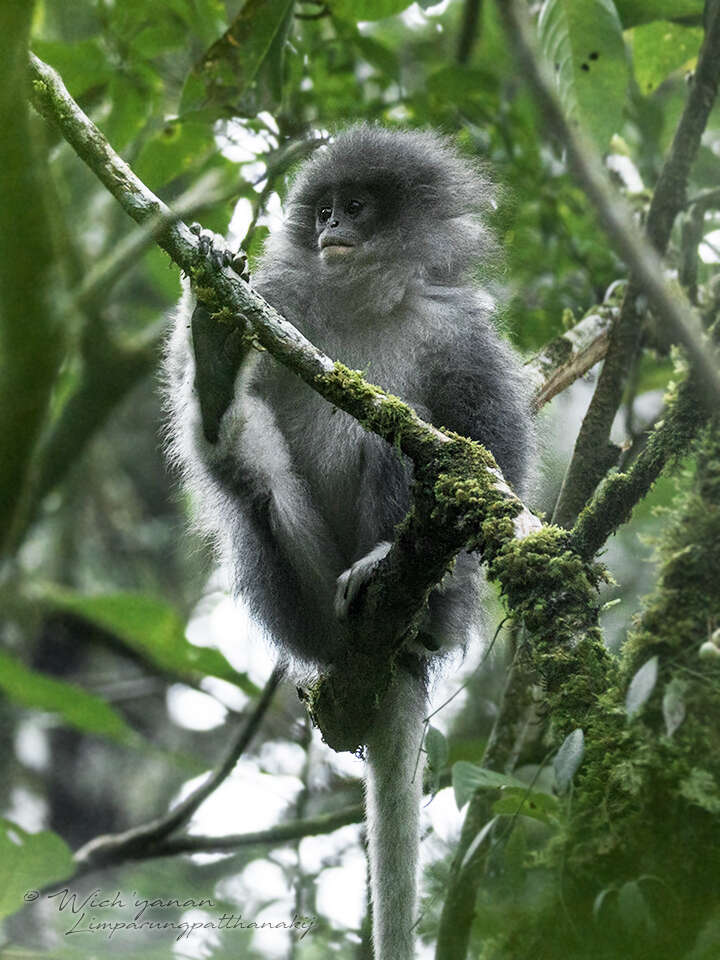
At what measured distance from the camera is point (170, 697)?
928 cm

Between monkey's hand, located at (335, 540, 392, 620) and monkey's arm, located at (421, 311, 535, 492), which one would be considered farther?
monkey's arm, located at (421, 311, 535, 492)

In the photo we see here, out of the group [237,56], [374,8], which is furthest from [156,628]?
[374,8]

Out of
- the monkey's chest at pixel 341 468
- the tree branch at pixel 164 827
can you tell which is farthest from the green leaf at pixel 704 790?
the tree branch at pixel 164 827

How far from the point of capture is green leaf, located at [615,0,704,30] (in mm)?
3932

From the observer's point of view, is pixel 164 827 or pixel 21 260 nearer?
pixel 21 260

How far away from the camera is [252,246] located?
4.68 meters

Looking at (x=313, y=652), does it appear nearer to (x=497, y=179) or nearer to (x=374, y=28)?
(x=497, y=179)

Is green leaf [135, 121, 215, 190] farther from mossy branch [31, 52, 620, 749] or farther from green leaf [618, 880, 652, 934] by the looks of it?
green leaf [618, 880, 652, 934]

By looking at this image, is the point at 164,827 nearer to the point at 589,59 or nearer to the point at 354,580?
the point at 354,580

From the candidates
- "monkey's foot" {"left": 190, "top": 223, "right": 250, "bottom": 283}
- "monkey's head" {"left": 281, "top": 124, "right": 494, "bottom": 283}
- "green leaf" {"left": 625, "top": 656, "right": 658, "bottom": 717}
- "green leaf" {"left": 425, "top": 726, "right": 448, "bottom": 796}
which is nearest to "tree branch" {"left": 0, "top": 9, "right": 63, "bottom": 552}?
"green leaf" {"left": 625, "top": 656, "right": 658, "bottom": 717}

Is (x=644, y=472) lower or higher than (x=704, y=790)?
higher

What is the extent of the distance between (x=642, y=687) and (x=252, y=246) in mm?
3124

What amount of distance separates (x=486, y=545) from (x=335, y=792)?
11.3ft

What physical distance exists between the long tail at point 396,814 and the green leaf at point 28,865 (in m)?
1.12
